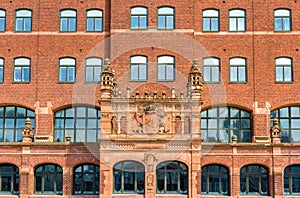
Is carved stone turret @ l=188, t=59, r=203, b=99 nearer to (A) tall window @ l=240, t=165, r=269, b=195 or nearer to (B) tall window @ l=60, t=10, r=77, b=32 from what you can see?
(A) tall window @ l=240, t=165, r=269, b=195

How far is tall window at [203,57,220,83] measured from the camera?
37.4 metres

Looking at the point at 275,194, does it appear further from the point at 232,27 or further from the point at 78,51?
the point at 78,51

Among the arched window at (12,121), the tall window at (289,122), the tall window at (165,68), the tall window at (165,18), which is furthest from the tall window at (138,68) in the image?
the tall window at (289,122)

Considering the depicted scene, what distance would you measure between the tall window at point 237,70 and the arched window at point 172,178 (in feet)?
31.7

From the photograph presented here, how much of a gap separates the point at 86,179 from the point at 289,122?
14237mm

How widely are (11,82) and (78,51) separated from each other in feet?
16.5

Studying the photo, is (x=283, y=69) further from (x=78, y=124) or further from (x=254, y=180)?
(x=78, y=124)

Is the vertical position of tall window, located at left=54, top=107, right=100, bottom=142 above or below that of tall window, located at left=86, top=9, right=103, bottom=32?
below

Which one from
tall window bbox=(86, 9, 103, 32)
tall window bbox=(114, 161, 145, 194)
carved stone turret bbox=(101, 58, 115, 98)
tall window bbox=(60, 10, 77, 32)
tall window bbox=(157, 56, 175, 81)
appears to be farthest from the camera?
tall window bbox=(60, 10, 77, 32)

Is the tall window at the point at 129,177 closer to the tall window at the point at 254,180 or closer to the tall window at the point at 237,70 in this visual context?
the tall window at the point at 254,180

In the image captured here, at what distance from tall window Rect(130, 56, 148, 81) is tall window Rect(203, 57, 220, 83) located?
4.02 meters

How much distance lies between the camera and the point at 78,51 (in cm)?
3781

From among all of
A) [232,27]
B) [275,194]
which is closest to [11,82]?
[232,27]

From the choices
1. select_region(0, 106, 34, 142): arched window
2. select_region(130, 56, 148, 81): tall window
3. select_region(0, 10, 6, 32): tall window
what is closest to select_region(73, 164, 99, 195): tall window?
select_region(0, 106, 34, 142): arched window
